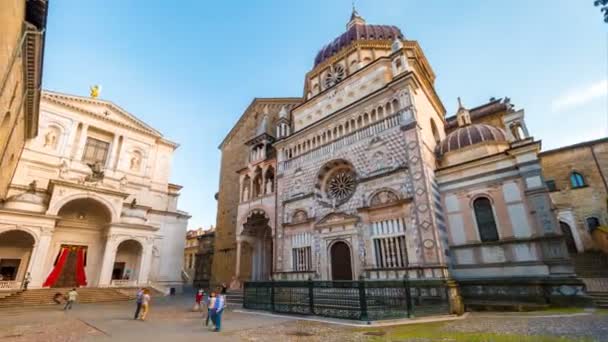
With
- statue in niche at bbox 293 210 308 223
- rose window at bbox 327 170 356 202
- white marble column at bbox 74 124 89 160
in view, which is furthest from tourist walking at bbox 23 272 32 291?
rose window at bbox 327 170 356 202

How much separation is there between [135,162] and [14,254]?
1156 cm

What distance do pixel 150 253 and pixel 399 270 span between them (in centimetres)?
2056

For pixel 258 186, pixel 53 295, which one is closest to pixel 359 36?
pixel 258 186

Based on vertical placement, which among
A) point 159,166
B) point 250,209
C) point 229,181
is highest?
point 159,166

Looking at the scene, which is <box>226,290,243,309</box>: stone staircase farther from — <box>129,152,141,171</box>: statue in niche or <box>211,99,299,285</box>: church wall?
<box>129,152,141,171</box>: statue in niche

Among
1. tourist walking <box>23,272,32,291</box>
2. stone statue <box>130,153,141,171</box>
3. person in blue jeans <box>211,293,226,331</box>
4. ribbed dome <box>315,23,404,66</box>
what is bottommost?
person in blue jeans <box>211,293,226,331</box>

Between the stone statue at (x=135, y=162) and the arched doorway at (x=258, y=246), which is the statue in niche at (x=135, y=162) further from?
the arched doorway at (x=258, y=246)

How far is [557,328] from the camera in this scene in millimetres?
6973

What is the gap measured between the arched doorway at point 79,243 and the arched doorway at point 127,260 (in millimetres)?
1366

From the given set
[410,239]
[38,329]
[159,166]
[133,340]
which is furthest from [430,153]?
[159,166]

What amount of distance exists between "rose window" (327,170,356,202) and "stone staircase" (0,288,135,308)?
Answer: 16.7 m

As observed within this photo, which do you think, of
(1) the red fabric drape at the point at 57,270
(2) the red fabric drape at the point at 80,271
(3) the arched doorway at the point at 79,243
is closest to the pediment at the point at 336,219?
(3) the arched doorway at the point at 79,243

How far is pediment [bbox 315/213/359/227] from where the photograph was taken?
1568cm

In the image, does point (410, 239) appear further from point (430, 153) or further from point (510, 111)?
point (510, 111)
